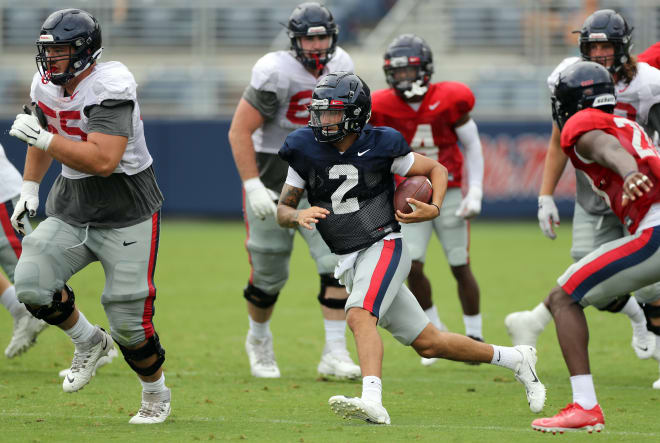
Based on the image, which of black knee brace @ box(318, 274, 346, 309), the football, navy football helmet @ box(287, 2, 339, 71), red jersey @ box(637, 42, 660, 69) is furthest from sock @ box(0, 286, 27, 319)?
red jersey @ box(637, 42, 660, 69)

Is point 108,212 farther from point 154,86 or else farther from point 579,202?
point 154,86

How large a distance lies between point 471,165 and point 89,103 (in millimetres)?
3023

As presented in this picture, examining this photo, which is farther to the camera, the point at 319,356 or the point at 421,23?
the point at 421,23

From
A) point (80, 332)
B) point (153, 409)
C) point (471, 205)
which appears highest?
point (471, 205)

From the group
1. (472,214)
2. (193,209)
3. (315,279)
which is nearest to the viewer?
(472,214)

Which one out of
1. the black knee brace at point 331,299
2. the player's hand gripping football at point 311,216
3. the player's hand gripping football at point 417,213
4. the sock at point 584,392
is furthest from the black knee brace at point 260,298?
the sock at point 584,392

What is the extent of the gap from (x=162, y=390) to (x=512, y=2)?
43.5 ft

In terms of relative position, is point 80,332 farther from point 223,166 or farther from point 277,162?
point 223,166

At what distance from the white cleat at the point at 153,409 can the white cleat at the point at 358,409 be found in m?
0.91

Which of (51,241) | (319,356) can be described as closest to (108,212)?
(51,241)

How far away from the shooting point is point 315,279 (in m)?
10.4

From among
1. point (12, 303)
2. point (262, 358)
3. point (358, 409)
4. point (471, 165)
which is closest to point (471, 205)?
point (471, 165)

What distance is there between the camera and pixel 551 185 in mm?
5875

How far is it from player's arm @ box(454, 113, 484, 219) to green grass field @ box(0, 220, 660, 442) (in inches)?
39.7
